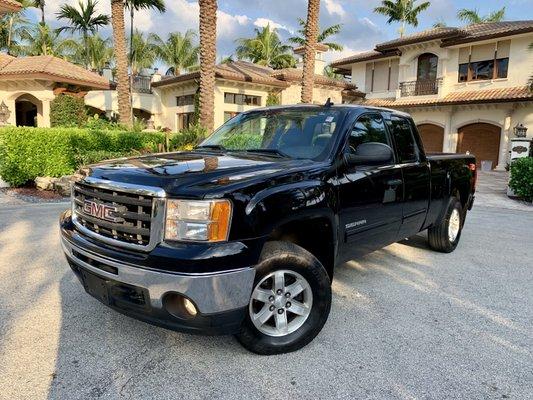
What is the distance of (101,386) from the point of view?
2.71m

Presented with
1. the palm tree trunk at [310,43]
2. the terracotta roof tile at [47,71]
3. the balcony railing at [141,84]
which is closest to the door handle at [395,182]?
the palm tree trunk at [310,43]

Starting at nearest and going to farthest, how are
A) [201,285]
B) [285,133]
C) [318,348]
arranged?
[201,285], [318,348], [285,133]

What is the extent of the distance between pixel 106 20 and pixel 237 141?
106 feet

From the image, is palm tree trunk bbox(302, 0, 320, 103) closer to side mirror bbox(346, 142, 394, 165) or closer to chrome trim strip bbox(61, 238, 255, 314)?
side mirror bbox(346, 142, 394, 165)

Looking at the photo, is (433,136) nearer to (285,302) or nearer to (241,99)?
(241,99)

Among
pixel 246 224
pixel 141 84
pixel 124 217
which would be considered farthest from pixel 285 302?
pixel 141 84

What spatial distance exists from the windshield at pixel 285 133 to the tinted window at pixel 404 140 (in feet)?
3.31

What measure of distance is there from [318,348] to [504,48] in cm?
2496

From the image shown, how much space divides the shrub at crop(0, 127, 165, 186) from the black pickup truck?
8194 millimetres

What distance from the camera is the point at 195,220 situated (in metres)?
2.66

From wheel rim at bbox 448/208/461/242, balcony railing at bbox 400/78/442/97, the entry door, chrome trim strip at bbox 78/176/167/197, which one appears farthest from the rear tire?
balcony railing at bbox 400/78/442/97

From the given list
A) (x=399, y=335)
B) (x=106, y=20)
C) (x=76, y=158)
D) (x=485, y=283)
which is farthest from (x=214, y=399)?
(x=106, y=20)

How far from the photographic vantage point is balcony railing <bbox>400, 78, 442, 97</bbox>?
1005 inches

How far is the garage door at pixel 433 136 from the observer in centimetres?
2566
